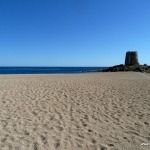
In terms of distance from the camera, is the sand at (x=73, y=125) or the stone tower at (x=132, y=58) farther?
the stone tower at (x=132, y=58)

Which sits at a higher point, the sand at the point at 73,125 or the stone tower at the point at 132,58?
the stone tower at the point at 132,58

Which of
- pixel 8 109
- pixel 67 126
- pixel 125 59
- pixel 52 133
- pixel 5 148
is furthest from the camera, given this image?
pixel 125 59

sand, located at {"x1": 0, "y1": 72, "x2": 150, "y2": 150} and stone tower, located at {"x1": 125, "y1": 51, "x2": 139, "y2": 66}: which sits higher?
stone tower, located at {"x1": 125, "y1": 51, "x2": 139, "y2": 66}

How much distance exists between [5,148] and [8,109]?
10.7 ft

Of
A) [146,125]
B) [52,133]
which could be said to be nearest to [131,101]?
[146,125]

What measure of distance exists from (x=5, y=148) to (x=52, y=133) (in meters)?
1.30

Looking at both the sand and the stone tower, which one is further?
the stone tower

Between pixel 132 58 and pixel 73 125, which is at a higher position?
pixel 132 58

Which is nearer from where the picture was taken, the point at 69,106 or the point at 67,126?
the point at 67,126

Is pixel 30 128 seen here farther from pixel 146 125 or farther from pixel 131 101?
pixel 131 101

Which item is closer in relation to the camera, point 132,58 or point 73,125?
point 73,125

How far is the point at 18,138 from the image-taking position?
513cm

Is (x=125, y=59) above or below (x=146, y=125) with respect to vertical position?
above

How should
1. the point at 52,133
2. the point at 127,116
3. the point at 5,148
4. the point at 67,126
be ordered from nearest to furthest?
1. the point at 5,148
2. the point at 52,133
3. the point at 67,126
4. the point at 127,116
